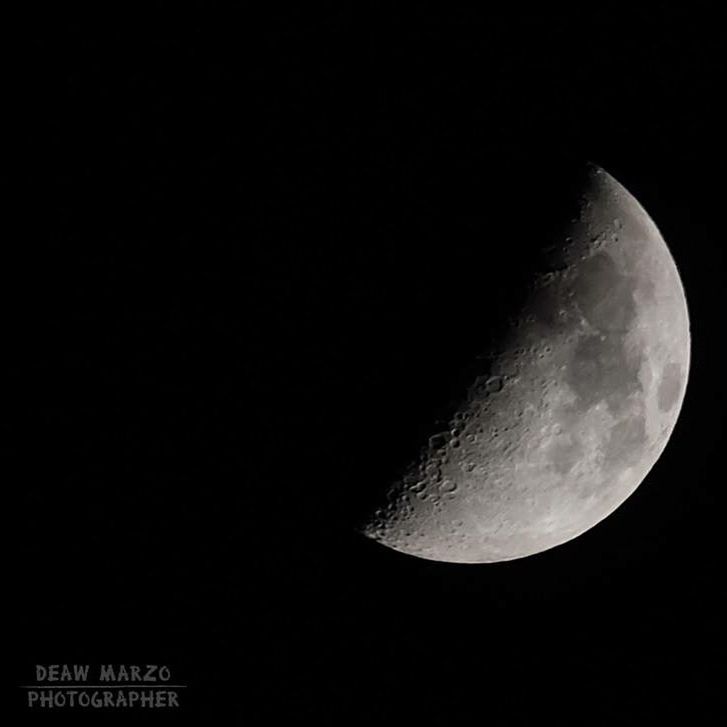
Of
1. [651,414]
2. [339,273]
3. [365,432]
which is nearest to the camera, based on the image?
[339,273]

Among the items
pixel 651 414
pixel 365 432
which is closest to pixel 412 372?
pixel 365 432

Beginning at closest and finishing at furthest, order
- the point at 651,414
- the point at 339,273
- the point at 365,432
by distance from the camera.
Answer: the point at 339,273 < the point at 365,432 < the point at 651,414

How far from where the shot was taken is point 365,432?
3.24 m

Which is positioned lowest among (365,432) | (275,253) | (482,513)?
(482,513)

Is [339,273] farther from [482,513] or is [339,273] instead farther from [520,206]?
[482,513]

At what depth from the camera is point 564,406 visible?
3.21 meters

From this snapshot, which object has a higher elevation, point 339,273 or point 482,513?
point 339,273

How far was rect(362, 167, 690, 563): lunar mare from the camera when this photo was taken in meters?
3.20

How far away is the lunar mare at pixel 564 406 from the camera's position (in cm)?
320

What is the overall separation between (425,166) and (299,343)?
0.79 m

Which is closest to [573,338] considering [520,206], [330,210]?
[520,206]

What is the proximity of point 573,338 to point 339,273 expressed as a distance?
0.91m

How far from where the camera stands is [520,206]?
3264 millimetres

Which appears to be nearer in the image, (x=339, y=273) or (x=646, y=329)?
(x=339, y=273)
